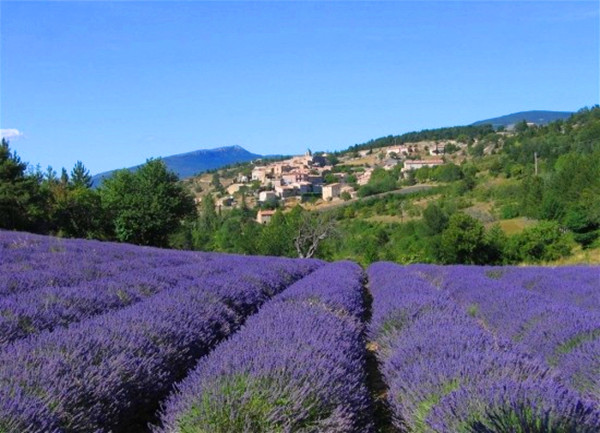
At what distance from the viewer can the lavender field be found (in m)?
2.64

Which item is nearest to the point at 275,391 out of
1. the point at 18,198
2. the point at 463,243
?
the point at 18,198

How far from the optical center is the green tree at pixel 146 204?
35188 mm

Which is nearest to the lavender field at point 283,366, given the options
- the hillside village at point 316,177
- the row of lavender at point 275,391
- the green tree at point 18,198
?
the row of lavender at point 275,391

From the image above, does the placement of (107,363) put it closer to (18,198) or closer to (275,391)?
(275,391)

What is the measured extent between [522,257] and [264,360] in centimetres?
3492

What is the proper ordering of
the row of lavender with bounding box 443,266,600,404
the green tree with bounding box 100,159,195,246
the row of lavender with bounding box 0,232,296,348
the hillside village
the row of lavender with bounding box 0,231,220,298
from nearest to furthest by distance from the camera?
the row of lavender with bounding box 443,266,600,404 → the row of lavender with bounding box 0,232,296,348 → the row of lavender with bounding box 0,231,220,298 → the green tree with bounding box 100,159,195,246 → the hillside village

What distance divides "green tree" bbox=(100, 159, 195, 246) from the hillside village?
4476 centimetres

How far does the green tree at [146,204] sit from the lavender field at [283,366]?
28786mm

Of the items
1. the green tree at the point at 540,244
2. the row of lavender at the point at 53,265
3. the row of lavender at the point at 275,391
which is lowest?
the green tree at the point at 540,244

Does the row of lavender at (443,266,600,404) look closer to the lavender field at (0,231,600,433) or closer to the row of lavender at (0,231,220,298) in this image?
the lavender field at (0,231,600,433)

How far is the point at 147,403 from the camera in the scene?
12.8 ft

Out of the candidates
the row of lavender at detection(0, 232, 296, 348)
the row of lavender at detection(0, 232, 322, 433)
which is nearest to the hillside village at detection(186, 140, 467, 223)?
the row of lavender at detection(0, 232, 296, 348)

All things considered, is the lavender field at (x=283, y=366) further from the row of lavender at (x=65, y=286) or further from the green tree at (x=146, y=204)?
the green tree at (x=146, y=204)

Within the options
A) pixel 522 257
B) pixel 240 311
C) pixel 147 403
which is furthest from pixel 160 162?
pixel 147 403
